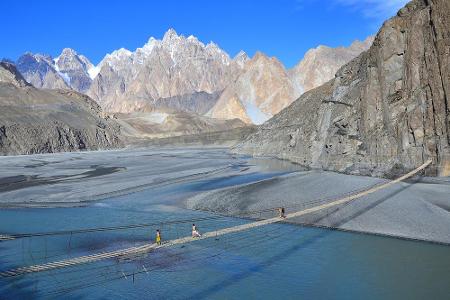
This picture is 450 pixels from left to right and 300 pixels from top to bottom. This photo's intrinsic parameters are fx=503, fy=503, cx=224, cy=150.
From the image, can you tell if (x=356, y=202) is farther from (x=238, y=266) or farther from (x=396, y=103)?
(x=396, y=103)

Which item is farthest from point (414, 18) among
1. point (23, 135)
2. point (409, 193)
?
point (23, 135)

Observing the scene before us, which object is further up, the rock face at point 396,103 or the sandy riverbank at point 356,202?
the rock face at point 396,103

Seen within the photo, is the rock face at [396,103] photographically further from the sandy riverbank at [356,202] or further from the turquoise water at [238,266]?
the turquoise water at [238,266]

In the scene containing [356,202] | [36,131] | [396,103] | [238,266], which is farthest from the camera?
[36,131]

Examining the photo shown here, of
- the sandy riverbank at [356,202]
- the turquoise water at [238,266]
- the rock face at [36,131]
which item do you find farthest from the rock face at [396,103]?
the rock face at [36,131]

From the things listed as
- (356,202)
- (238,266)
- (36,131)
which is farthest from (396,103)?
(36,131)

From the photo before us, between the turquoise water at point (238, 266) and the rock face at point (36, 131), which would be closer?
the turquoise water at point (238, 266)

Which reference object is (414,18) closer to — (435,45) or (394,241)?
(435,45)
